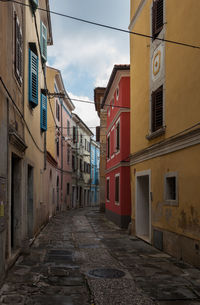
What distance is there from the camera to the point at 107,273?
7.62 meters

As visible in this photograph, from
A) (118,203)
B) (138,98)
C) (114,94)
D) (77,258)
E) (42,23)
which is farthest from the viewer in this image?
(114,94)

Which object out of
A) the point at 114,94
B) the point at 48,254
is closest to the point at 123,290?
the point at 48,254

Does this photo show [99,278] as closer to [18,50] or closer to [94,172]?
[18,50]

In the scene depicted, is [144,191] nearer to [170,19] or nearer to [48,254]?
[48,254]

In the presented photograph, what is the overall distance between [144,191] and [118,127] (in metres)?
5.57

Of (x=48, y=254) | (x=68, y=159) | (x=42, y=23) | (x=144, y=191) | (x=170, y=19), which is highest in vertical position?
(x=42, y=23)

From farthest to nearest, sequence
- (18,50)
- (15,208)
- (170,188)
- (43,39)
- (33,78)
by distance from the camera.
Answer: (43,39)
(33,78)
(170,188)
(15,208)
(18,50)

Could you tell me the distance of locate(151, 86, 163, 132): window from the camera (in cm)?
1119

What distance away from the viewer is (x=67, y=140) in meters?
34.4

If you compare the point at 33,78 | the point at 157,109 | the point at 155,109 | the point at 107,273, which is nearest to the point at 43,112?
the point at 33,78

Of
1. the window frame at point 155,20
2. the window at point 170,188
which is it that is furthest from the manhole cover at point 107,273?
the window frame at point 155,20

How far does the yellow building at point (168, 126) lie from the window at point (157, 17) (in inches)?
1.3

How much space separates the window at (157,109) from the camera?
36.7 ft

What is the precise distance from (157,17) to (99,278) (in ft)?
27.3
